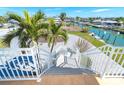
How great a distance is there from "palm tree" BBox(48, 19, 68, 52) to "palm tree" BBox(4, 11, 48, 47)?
154 millimetres

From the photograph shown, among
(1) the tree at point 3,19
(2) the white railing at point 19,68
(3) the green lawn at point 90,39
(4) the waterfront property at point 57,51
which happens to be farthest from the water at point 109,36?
(1) the tree at point 3,19

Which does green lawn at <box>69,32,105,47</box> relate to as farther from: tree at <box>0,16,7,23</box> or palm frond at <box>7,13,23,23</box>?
tree at <box>0,16,7,23</box>

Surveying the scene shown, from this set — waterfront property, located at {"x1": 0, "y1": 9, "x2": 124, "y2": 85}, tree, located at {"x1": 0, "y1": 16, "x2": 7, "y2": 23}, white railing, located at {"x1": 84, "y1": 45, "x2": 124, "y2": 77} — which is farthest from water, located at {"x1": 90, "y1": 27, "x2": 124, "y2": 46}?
tree, located at {"x1": 0, "y1": 16, "x2": 7, "y2": 23}

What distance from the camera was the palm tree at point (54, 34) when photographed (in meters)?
4.11

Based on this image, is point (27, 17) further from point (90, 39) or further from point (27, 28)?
point (90, 39)

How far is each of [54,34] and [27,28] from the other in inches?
25.0

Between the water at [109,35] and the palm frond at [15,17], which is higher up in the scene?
the palm frond at [15,17]

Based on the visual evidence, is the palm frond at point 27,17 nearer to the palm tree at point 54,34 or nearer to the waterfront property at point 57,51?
the waterfront property at point 57,51

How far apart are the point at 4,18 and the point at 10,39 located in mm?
464

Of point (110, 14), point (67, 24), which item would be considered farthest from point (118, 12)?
point (67, 24)

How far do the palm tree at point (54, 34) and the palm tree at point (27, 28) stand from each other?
0.15 m

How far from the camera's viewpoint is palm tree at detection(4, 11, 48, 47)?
12.8ft
